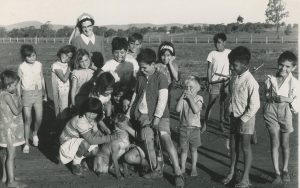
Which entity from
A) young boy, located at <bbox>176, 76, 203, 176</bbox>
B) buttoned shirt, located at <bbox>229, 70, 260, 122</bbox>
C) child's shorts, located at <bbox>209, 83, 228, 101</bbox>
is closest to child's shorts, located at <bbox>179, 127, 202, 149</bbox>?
young boy, located at <bbox>176, 76, 203, 176</bbox>

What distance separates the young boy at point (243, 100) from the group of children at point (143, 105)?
0.01 m

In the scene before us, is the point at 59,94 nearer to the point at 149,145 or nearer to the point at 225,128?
the point at 149,145

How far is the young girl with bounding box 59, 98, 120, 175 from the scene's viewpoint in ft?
16.8

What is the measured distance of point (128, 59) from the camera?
5848 mm

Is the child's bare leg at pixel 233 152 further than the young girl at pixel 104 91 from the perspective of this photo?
No

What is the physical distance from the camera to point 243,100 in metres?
4.61

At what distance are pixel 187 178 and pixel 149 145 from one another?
0.65m

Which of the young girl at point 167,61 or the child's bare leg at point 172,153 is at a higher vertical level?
the young girl at point 167,61

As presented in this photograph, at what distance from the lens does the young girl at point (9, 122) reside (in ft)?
15.6

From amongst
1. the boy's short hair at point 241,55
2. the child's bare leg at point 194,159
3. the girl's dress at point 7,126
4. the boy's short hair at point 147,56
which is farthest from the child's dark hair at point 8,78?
the boy's short hair at point 241,55

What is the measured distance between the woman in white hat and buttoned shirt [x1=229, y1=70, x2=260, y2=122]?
241 centimetres

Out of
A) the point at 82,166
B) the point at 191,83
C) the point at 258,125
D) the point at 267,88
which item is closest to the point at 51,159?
the point at 82,166

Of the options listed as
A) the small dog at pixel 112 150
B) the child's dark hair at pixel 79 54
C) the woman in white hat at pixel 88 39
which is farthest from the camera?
the woman in white hat at pixel 88 39

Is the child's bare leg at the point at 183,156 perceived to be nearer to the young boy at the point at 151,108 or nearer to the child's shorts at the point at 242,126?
the young boy at the point at 151,108
